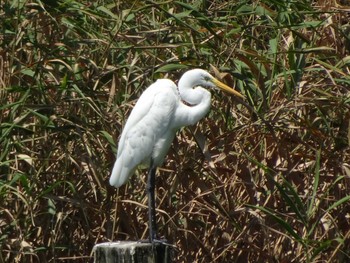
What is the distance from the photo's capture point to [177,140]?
11.1 ft

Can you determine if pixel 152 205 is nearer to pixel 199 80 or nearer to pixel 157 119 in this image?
pixel 157 119

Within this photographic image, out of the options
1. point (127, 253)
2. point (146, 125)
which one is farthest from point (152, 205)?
point (127, 253)

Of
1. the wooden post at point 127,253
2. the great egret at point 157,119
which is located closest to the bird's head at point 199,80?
the great egret at point 157,119

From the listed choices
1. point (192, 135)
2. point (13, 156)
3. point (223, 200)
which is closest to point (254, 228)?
point (223, 200)

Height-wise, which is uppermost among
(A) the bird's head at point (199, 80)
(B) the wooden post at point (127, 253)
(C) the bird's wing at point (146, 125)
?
(A) the bird's head at point (199, 80)

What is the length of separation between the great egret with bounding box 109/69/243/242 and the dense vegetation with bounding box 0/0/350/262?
0.57 ft

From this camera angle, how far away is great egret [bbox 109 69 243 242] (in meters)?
2.99

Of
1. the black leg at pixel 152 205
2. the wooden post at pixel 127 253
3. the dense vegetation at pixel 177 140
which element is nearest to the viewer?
the wooden post at pixel 127 253

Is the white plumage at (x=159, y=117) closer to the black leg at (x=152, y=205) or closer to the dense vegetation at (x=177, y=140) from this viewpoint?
the black leg at (x=152, y=205)

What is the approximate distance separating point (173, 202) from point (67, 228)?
1.16 ft

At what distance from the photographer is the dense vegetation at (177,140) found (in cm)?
327

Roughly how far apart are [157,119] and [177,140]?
32 cm

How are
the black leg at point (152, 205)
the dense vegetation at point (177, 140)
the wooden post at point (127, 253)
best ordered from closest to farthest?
the wooden post at point (127, 253) → the black leg at point (152, 205) → the dense vegetation at point (177, 140)

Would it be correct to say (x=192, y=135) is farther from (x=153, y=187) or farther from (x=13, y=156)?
(x=13, y=156)
